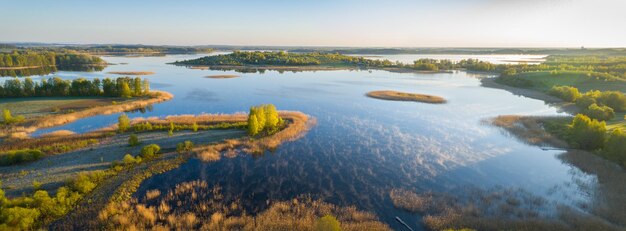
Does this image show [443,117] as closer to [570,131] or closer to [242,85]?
[570,131]

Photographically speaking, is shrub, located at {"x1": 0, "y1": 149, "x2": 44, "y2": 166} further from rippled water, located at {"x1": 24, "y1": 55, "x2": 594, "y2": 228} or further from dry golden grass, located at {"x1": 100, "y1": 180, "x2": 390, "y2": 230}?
dry golden grass, located at {"x1": 100, "y1": 180, "x2": 390, "y2": 230}

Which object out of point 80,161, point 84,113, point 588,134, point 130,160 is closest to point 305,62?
point 84,113

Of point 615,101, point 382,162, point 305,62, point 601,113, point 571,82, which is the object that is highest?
point 305,62

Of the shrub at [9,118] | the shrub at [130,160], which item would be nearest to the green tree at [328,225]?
the shrub at [130,160]

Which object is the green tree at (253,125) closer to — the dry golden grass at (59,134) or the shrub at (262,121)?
the shrub at (262,121)

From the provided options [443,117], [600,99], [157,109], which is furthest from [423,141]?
[157,109]

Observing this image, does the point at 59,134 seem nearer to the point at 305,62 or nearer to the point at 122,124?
the point at 122,124

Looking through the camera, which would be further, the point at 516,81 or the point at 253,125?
the point at 516,81
